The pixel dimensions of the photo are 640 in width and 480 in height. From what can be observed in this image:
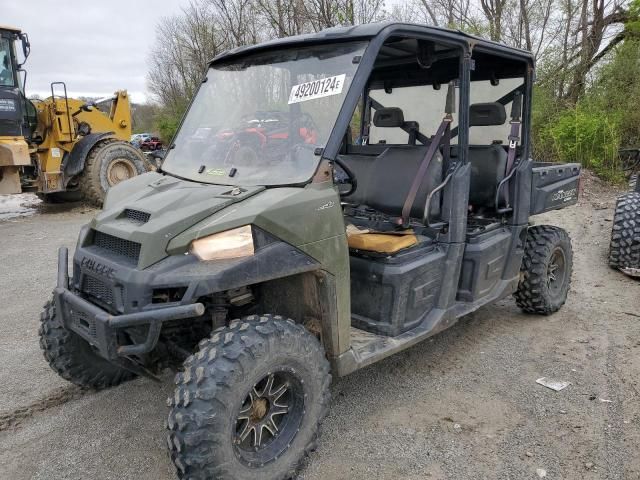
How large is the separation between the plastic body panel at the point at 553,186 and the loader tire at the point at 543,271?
25 centimetres

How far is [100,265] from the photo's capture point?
2570 millimetres

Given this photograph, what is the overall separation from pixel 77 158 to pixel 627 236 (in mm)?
9144

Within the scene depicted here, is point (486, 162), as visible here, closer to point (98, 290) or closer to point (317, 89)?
point (317, 89)

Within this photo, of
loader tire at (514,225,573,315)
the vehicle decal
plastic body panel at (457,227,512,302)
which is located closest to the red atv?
loader tire at (514,225,573,315)

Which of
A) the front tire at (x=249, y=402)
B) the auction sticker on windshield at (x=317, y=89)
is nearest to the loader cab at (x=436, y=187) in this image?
the auction sticker on windshield at (x=317, y=89)

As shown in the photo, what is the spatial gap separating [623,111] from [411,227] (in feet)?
32.0

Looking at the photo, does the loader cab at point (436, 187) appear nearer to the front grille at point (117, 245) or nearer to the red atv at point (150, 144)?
the front grille at point (117, 245)

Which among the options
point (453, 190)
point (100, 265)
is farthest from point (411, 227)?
point (100, 265)

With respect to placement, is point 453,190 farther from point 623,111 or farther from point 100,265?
point 623,111

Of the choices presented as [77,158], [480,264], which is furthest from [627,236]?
[77,158]

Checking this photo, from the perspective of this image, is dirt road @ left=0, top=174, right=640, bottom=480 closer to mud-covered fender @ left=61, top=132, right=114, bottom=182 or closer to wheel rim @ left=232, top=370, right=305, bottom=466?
wheel rim @ left=232, top=370, right=305, bottom=466

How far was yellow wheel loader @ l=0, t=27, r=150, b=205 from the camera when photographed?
9250 mm

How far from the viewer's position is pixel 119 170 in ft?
35.4

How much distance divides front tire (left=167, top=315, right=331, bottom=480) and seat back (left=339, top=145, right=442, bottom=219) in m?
1.46
